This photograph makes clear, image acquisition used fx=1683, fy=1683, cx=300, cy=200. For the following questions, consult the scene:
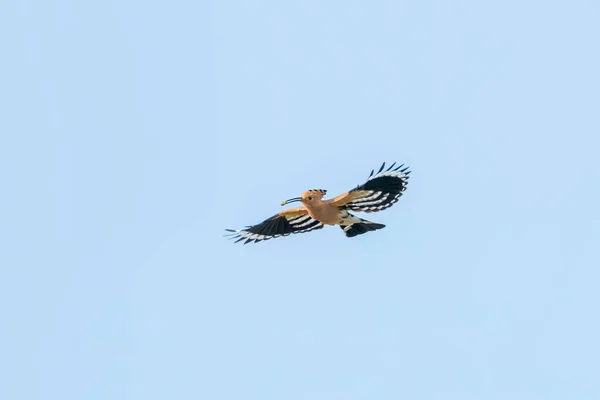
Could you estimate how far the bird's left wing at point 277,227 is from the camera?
2109cm

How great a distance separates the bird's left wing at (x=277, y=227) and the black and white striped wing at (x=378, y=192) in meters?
0.89

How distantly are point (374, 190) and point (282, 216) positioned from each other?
4.70 feet

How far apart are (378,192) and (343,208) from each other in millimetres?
501

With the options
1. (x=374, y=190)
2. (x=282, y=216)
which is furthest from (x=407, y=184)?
(x=282, y=216)

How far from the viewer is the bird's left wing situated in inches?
830

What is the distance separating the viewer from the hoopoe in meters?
20.1

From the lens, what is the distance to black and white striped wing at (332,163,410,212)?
65.9ft

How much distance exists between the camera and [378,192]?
20.2 meters

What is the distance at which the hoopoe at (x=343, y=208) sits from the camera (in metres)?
20.1

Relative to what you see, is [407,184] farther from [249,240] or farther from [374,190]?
[249,240]

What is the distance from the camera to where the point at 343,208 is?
20438mm

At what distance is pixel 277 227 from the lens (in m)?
21.2

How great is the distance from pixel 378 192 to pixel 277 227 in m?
1.60

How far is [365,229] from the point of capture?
821 inches
